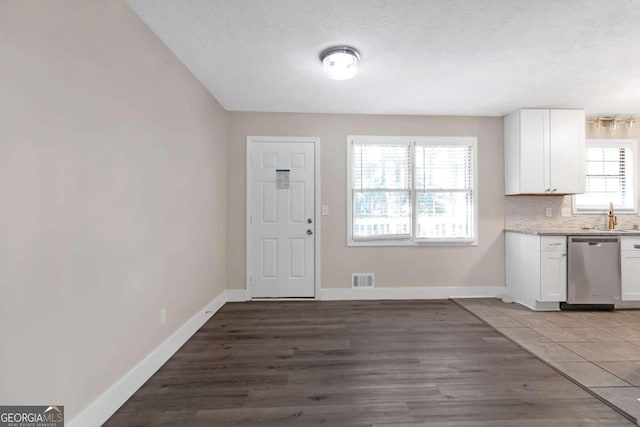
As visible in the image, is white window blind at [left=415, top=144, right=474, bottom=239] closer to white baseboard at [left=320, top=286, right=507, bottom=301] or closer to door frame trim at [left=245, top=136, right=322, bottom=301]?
white baseboard at [left=320, top=286, right=507, bottom=301]

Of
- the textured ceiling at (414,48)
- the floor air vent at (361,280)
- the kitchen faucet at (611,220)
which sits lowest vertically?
the floor air vent at (361,280)

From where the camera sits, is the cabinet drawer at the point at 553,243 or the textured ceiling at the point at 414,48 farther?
the cabinet drawer at the point at 553,243

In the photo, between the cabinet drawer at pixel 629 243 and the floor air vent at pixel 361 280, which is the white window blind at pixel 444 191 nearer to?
the floor air vent at pixel 361 280

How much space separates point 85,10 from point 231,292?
10.5 feet

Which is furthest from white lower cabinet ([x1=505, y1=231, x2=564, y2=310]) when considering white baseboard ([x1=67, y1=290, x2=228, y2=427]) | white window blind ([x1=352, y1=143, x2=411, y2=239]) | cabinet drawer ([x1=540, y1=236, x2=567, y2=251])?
white baseboard ([x1=67, y1=290, x2=228, y2=427])

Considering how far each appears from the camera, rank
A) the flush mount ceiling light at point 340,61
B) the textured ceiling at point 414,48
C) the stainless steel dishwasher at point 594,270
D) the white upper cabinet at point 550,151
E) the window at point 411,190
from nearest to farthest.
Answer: the textured ceiling at point 414,48
the flush mount ceiling light at point 340,61
the stainless steel dishwasher at point 594,270
the white upper cabinet at point 550,151
the window at point 411,190

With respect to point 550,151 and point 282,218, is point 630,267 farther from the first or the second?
point 282,218

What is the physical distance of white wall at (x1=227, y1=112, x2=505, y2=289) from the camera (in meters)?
3.90

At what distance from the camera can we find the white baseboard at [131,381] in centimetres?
155

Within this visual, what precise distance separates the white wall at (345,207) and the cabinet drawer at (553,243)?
0.61 meters

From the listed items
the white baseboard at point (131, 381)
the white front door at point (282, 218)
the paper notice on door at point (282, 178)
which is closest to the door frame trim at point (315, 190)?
the white front door at point (282, 218)

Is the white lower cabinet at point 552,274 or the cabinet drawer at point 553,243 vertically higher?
the cabinet drawer at point 553,243

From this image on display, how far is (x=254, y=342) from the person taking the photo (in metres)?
2.66

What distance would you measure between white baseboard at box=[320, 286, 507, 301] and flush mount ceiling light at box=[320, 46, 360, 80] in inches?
107
